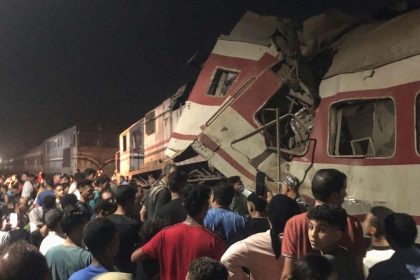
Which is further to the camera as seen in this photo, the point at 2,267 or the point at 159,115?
the point at 159,115

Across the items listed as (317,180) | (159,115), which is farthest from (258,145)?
(159,115)

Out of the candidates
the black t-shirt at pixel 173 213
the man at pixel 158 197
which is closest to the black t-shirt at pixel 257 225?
the black t-shirt at pixel 173 213

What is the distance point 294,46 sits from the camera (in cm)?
666

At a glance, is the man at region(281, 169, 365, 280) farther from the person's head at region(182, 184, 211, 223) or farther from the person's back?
the person's back

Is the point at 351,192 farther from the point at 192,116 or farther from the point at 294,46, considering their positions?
the point at 192,116

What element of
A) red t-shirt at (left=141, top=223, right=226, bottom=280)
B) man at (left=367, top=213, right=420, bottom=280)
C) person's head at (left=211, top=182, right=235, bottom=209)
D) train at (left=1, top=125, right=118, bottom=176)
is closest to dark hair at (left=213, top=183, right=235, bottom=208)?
person's head at (left=211, top=182, right=235, bottom=209)

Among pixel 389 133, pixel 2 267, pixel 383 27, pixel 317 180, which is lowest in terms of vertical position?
pixel 2 267

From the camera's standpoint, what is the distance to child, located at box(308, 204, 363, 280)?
108 inches

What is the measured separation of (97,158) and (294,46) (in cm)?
1866

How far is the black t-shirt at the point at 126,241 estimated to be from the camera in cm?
394

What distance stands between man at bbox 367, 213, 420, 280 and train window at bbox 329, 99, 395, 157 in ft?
8.10

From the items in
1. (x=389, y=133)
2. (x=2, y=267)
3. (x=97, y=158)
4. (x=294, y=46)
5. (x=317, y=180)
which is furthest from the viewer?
(x=97, y=158)

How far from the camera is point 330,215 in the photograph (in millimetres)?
2762

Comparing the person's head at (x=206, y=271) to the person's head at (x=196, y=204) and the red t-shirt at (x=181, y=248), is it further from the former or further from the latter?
the person's head at (x=196, y=204)
